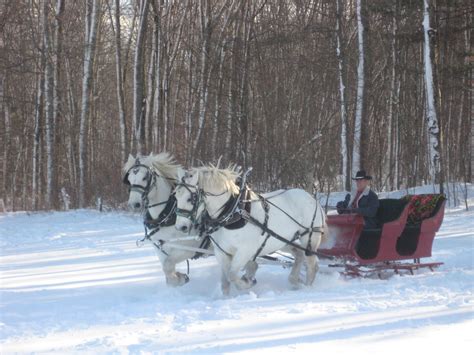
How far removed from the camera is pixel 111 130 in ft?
108

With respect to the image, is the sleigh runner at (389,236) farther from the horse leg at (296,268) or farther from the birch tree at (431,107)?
the birch tree at (431,107)

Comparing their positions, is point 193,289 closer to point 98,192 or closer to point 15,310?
point 15,310

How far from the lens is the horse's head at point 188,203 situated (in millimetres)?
6070

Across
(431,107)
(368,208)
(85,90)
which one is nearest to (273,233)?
(368,208)

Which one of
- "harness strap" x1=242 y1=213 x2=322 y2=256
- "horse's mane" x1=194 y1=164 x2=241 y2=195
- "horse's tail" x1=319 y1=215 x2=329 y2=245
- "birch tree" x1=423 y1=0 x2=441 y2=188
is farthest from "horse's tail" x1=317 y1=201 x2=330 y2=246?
"birch tree" x1=423 y1=0 x2=441 y2=188

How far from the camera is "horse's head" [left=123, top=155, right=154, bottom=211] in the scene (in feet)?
21.9

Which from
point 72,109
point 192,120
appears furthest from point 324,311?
point 72,109

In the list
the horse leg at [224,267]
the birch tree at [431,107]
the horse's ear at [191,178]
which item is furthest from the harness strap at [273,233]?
the birch tree at [431,107]

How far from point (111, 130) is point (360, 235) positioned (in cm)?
2728

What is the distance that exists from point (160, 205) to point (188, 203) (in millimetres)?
820

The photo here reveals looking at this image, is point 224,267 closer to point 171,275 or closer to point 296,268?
point 171,275

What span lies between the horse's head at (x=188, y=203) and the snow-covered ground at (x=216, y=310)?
0.81m

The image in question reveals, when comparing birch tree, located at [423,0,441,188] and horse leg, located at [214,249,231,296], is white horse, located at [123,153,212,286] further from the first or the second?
birch tree, located at [423,0,441,188]

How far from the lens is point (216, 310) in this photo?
5504mm
